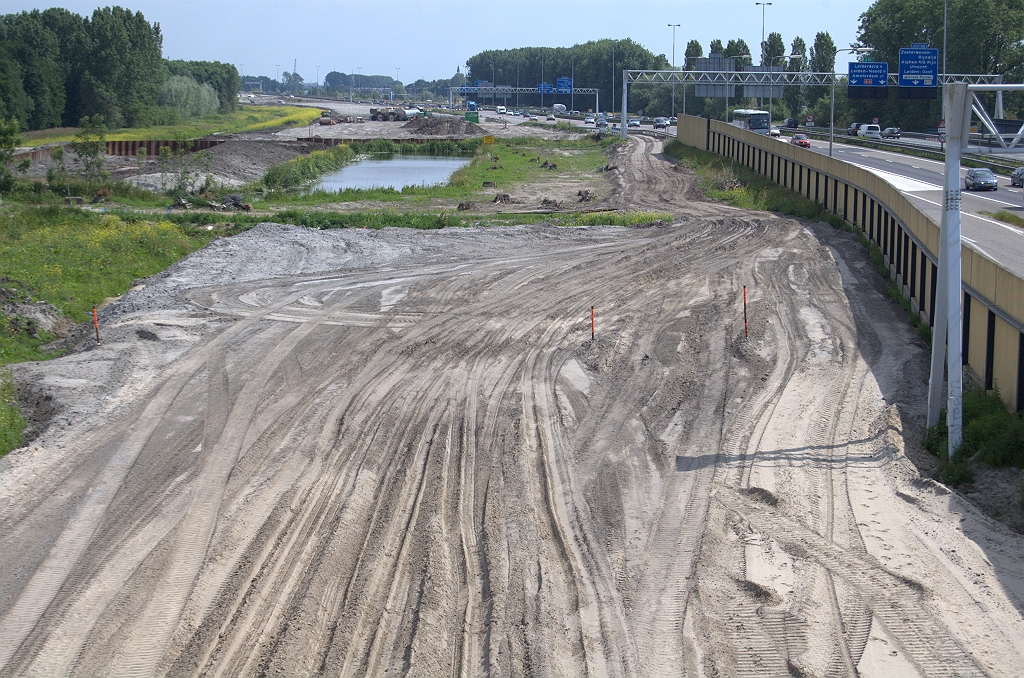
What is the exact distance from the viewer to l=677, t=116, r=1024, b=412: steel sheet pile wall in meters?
15.3

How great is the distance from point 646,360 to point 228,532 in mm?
10726

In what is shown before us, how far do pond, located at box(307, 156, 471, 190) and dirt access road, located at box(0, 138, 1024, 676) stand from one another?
4144cm

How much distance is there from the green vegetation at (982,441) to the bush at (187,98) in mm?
136734

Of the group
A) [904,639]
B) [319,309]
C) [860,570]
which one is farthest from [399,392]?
[904,639]

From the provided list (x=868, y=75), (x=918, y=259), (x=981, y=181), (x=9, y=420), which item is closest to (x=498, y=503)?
(x=9, y=420)

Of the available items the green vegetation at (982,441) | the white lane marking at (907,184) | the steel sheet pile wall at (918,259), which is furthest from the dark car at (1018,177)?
the green vegetation at (982,441)

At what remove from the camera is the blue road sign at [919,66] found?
170 ft

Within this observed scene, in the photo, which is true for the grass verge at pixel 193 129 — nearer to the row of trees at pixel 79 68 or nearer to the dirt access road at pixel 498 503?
the row of trees at pixel 79 68

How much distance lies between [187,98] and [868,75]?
115563 mm

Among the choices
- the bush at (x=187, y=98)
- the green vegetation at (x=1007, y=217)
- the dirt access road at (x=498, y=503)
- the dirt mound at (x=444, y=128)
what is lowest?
the dirt access road at (x=498, y=503)

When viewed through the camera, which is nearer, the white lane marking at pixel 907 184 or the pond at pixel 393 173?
the white lane marking at pixel 907 184

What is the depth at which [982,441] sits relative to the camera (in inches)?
565

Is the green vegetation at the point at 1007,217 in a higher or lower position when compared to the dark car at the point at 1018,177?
lower

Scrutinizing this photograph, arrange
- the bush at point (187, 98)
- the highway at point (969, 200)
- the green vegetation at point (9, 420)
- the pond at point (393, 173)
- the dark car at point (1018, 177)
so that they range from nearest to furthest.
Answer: the green vegetation at point (9, 420)
the highway at point (969, 200)
the dark car at point (1018, 177)
the pond at point (393, 173)
the bush at point (187, 98)
